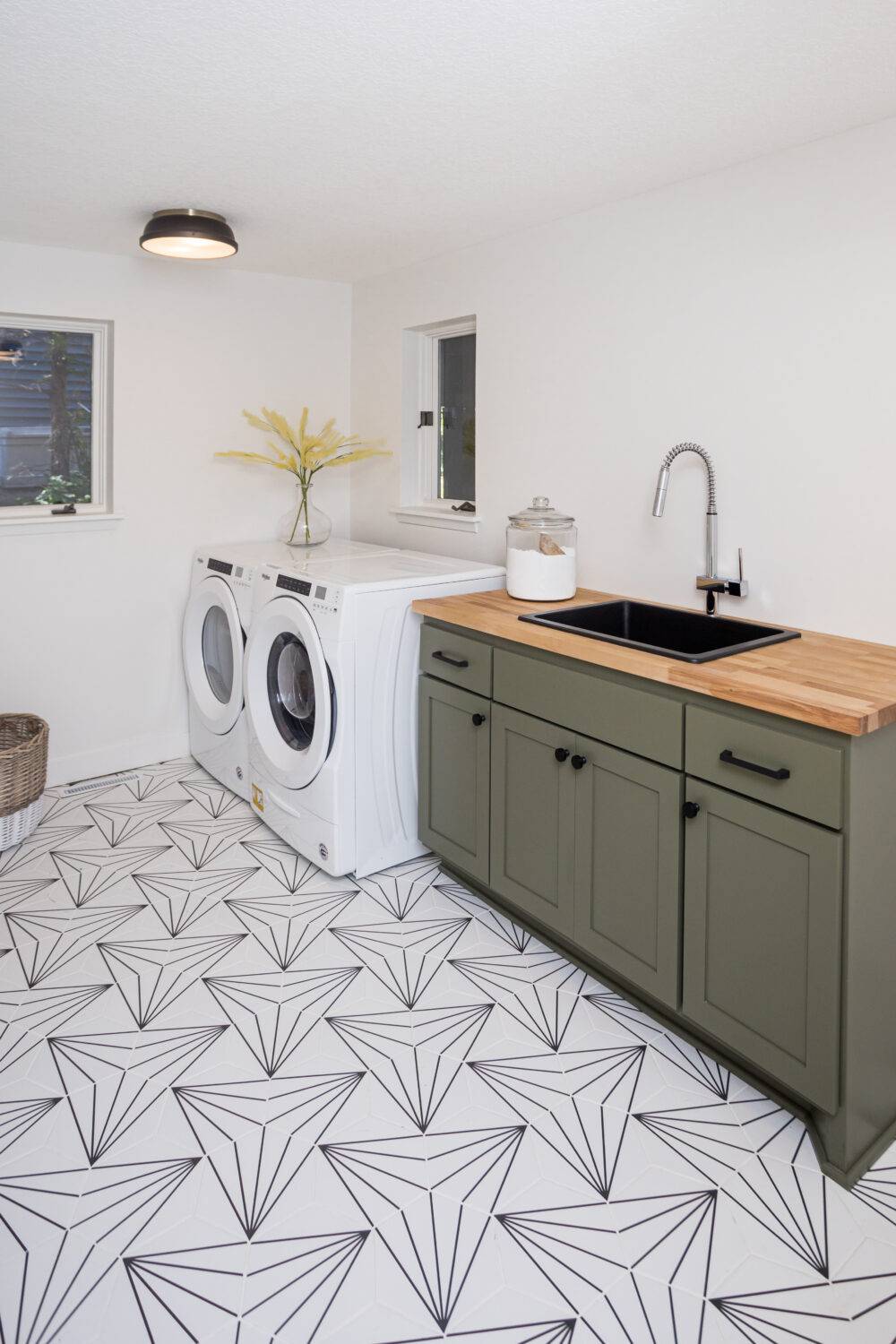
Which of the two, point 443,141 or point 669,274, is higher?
point 443,141

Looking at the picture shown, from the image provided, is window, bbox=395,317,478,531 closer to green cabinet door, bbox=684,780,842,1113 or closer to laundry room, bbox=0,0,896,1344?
laundry room, bbox=0,0,896,1344

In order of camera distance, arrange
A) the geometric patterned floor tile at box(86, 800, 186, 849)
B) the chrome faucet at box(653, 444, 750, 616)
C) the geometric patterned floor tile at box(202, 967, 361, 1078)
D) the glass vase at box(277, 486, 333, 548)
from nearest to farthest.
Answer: the geometric patterned floor tile at box(202, 967, 361, 1078)
the chrome faucet at box(653, 444, 750, 616)
the geometric patterned floor tile at box(86, 800, 186, 849)
the glass vase at box(277, 486, 333, 548)

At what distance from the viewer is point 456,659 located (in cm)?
278

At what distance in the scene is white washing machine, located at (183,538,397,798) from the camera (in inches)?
138

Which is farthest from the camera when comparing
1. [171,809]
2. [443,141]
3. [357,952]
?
[171,809]

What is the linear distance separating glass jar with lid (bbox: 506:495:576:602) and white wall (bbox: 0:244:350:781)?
1.66 m

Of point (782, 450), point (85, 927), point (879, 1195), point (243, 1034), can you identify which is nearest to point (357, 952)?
point (243, 1034)

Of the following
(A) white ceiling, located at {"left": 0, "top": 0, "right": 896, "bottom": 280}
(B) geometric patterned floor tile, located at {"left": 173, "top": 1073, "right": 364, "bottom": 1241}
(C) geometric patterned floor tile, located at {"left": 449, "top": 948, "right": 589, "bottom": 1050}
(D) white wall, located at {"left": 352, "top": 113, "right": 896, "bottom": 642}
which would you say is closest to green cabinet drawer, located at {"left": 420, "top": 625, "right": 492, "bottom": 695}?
(D) white wall, located at {"left": 352, "top": 113, "right": 896, "bottom": 642}

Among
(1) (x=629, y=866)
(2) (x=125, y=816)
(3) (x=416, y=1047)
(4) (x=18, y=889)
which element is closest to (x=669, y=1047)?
(1) (x=629, y=866)

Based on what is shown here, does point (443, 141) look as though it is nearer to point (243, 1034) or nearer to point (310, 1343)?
point (243, 1034)

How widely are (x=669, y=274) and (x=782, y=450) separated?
2.26 feet

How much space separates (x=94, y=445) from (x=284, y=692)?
1.42 m

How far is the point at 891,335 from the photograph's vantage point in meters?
2.20

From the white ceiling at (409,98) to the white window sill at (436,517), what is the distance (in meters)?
1.11
